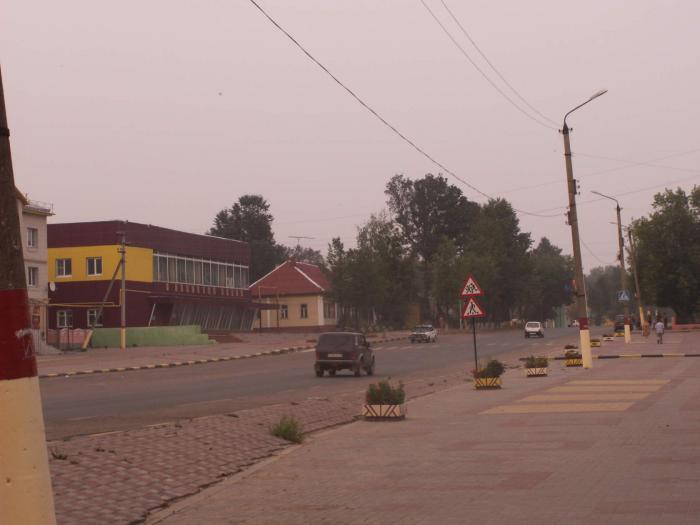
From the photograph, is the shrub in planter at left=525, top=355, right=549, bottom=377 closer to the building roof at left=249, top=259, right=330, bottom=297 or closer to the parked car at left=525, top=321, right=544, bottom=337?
the parked car at left=525, top=321, right=544, bottom=337

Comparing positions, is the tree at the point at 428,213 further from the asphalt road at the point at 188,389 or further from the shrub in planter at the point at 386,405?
the shrub in planter at the point at 386,405

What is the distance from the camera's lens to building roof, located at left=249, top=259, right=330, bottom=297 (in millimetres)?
104262

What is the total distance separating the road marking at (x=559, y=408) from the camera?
61.2ft

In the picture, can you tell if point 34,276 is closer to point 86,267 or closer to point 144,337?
point 144,337

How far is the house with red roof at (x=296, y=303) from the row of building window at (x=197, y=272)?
29.4 ft

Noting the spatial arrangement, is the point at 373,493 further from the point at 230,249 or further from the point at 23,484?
the point at 230,249

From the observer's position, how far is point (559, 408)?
1923 cm

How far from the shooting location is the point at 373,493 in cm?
991

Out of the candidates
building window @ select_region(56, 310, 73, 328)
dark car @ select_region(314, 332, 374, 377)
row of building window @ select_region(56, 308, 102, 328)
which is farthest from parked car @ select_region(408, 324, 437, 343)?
dark car @ select_region(314, 332, 374, 377)

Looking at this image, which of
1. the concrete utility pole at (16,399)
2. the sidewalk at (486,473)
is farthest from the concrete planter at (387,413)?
the concrete utility pole at (16,399)

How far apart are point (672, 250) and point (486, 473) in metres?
86.4

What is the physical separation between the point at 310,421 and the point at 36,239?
165ft

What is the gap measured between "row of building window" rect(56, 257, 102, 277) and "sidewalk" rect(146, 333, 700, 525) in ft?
198

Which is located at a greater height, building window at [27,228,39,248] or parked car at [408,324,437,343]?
building window at [27,228,39,248]
